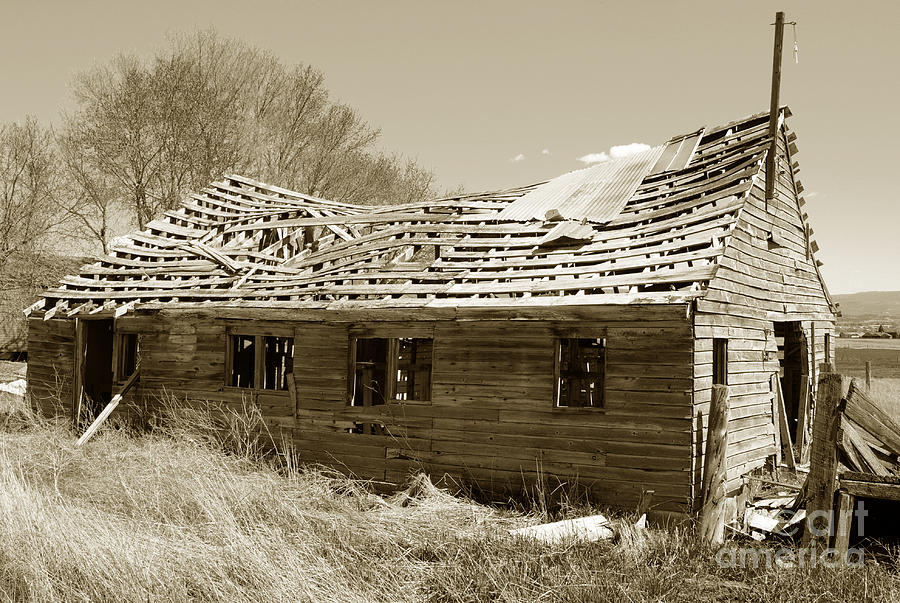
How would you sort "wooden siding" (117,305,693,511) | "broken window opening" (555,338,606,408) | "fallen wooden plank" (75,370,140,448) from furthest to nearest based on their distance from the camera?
"broken window opening" (555,338,606,408) < "fallen wooden plank" (75,370,140,448) < "wooden siding" (117,305,693,511)

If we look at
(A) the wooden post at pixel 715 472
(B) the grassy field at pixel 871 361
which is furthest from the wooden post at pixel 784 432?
(B) the grassy field at pixel 871 361

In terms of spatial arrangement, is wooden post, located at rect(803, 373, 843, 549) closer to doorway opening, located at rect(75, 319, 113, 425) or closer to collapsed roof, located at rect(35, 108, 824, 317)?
collapsed roof, located at rect(35, 108, 824, 317)

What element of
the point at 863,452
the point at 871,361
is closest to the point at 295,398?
the point at 863,452

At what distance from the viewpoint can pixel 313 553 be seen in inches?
272

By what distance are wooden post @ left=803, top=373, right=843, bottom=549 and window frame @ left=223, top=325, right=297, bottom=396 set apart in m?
8.00

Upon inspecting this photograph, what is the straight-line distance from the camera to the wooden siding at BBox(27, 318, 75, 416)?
14633 millimetres

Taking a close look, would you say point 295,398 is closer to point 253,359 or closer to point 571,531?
point 253,359

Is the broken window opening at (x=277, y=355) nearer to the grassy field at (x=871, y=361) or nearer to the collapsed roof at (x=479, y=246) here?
the collapsed roof at (x=479, y=246)

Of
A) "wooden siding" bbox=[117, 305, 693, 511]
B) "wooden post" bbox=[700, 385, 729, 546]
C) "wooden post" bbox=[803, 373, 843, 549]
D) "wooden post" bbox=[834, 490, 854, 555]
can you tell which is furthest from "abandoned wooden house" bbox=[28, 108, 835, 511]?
"wooden post" bbox=[834, 490, 854, 555]

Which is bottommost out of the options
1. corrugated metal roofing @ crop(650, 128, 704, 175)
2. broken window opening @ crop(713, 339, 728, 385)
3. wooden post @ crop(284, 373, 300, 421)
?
wooden post @ crop(284, 373, 300, 421)

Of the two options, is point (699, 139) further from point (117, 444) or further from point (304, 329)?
point (117, 444)

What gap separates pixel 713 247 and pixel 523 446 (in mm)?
3769

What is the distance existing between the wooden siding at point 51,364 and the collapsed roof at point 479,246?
559 mm

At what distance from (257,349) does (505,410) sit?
4.79 meters
